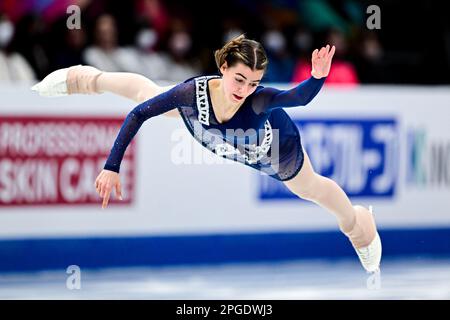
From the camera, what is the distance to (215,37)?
6926 mm

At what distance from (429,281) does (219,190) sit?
1.69 metres

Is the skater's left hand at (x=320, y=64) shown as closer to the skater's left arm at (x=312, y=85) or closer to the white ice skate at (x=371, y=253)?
the skater's left arm at (x=312, y=85)

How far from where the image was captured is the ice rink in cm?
582

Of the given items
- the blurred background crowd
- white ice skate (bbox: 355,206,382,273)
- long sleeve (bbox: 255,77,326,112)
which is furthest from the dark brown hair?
the blurred background crowd

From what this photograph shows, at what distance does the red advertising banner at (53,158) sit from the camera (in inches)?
245

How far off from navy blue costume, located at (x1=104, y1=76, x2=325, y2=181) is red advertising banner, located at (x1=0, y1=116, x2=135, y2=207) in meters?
2.02

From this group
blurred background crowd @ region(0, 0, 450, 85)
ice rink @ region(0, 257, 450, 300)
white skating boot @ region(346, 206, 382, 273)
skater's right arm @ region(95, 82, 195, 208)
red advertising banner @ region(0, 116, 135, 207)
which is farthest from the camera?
blurred background crowd @ region(0, 0, 450, 85)

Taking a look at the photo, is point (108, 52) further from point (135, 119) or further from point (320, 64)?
point (320, 64)

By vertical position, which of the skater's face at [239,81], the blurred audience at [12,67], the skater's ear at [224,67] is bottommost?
the skater's face at [239,81]

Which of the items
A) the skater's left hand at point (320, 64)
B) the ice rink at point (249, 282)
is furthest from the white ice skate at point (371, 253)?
the skater's left hand at point (320, 64)

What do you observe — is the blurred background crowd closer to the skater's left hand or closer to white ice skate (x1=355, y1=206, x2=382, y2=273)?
white ice skate (x1=355, y1=206, x2=382, y2=273)

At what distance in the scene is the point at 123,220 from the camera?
6.52 metres

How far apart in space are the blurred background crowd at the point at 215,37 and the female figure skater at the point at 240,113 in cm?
163

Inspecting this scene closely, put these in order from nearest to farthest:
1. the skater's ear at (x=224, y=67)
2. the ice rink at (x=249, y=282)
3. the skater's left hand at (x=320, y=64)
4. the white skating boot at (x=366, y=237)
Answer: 1. the skater's left hand at (x=320, y=64)
2. the skater's ear at (x=224, y=67)
3. the white skating boot at (x=366, y=237)
4. the ice rink at (x=249, y=282)
